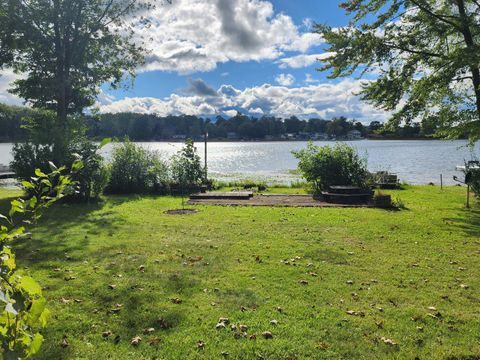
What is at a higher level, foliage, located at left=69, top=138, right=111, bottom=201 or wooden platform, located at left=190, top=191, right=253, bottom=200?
foliage, located at left=69, top=138, right=111, bottom=201

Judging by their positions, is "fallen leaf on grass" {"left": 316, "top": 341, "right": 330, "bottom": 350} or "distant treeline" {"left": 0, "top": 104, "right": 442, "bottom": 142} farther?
"distant treeline" {"left": 0, "top": 104, "right": 442, "bottom": 142}

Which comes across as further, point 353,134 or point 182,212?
point 353,134

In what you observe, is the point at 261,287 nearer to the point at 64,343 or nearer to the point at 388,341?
the point at 388,341

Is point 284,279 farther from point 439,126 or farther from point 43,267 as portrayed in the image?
point 439,126

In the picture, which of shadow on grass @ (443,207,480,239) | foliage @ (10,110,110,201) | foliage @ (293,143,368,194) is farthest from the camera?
foliage @ (293,143,368,194)

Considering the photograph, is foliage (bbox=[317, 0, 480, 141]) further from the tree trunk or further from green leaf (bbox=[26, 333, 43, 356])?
green leaf (bbox=[26, 333, 43, 356])

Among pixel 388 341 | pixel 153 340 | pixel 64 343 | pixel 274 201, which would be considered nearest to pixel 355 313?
pixel 388 341

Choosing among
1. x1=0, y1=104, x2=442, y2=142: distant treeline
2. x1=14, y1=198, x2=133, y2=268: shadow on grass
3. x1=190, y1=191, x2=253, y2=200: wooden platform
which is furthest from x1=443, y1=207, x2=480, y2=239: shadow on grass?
x1=0, y1=104, x2=442, y2=142: distant treeline

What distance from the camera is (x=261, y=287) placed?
6.14m

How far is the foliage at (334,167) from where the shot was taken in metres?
17.9

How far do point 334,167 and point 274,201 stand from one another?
378 cm

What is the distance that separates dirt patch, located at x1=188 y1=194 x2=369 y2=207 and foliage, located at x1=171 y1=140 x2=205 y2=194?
11.7ft

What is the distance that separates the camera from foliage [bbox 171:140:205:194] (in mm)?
20578

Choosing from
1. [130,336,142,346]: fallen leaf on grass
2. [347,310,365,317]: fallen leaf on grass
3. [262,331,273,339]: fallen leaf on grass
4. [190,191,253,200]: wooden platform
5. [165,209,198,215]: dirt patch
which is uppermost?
[190,191,253,200]: wooden platform
